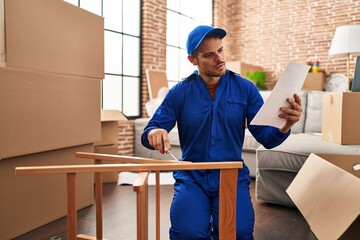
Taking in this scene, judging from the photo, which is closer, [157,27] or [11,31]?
[11,31]

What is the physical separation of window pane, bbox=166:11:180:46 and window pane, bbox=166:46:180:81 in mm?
100

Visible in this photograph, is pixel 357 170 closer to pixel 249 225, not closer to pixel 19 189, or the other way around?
pixel 249 225

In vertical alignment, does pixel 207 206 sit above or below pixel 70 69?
below

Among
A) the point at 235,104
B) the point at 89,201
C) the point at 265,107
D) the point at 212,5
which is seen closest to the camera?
the point at 265,107

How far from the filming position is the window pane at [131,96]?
4.22 meters

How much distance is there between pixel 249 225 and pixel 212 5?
525 cm

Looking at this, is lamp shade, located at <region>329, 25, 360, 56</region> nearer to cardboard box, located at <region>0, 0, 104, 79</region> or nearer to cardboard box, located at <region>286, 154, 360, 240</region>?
cardboard box, located at <region>286, 154, 360, 240</region>

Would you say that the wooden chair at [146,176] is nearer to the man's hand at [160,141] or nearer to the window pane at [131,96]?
the man's hand at [160,141]

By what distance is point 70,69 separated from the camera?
2.09 m

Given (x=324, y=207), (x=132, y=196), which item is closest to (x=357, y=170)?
(x=324, y=207)

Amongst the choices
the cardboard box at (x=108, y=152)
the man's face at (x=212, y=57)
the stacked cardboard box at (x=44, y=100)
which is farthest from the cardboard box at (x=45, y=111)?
the man's face at (x=212, y=57)

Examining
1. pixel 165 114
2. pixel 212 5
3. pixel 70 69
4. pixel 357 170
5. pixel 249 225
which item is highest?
pixel 212 5

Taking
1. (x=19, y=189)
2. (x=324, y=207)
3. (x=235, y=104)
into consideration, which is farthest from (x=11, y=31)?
(x=324, y=207)

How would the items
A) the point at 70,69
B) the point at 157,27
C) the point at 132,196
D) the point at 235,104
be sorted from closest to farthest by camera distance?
the point at 235,104 → the point at 70,69 → the point at 132,196 → the point at 157,27
